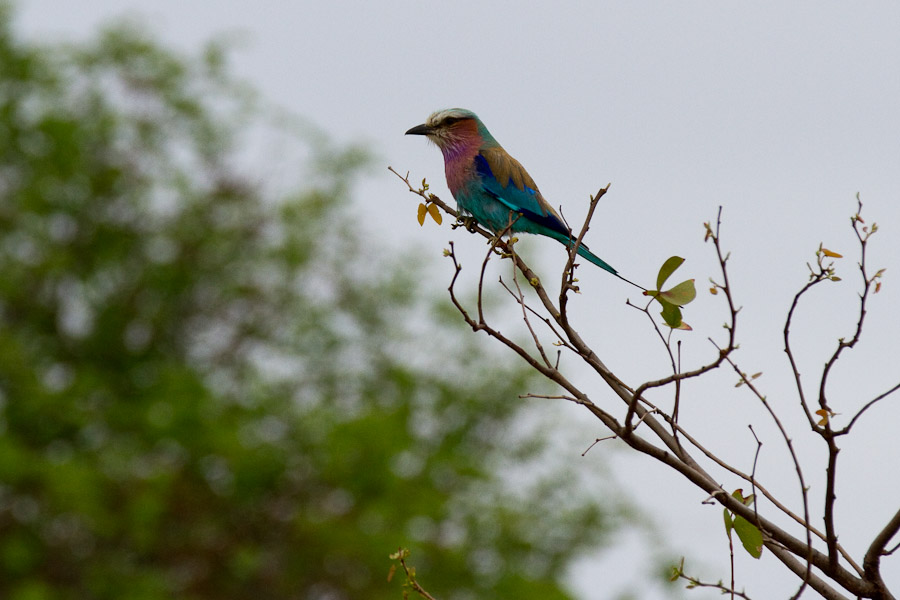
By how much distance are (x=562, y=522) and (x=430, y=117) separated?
63.4 ft

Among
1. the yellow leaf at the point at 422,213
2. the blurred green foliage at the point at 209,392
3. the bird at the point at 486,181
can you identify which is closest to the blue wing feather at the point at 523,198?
the bird at the point at 486,181

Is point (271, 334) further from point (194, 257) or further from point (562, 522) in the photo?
point (562, 522)

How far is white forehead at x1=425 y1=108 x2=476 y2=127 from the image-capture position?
23.1 feet

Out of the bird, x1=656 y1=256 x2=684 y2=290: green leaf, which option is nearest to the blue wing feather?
the bird

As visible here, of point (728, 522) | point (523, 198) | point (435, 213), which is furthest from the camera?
point (523, 198)

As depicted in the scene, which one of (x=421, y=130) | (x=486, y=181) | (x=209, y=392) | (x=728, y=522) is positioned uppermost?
(x=209, y=392)

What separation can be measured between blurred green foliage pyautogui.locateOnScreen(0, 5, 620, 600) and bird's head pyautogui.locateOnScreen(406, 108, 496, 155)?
12916 mm

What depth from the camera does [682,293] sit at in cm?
331

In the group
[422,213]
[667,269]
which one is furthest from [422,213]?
[667,269]

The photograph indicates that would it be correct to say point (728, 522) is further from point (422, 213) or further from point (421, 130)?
point (421, 130)

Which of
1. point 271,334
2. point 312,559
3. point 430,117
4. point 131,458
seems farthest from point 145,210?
point 430,117

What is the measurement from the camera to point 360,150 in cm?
2581

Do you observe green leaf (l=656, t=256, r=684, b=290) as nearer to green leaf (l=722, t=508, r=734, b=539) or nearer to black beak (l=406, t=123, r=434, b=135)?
green leaf (l=722, t=508, r=734, b=539)

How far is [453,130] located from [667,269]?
3.83m
